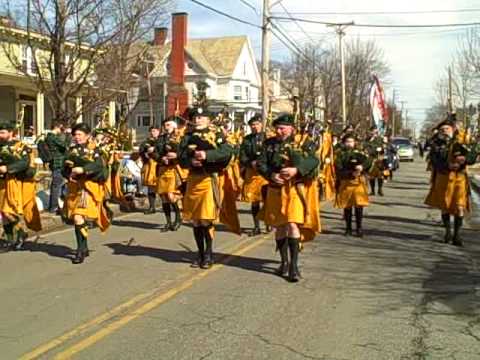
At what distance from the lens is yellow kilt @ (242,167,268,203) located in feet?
43.0

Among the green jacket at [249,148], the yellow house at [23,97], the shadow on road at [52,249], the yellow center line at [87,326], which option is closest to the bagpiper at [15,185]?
the shadow on road at [52,249]

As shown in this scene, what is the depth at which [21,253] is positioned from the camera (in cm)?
1075

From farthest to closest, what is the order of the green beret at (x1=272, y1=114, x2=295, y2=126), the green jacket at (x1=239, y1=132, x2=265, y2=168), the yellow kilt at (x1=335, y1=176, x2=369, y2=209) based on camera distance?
1. the yellow kilt at (x1=335, y1=176, x2=369, y2=209)
2. the green jacket at (x1=239, y1=132, x2=265, y2=168)
3. the green beret at (x1=272, y1=114, x2=295, y2=126)

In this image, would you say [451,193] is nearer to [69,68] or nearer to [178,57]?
[69,68]

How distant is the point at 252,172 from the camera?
1323 centimetres

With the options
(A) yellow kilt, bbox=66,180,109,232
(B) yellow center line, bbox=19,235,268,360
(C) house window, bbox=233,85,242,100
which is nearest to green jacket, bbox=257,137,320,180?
(B) yellow center line, bbox=19,235,268,360

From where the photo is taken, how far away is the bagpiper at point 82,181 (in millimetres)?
9797

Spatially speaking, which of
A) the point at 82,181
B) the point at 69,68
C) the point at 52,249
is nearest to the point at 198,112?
the point at 82,181

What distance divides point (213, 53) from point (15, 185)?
53999mm

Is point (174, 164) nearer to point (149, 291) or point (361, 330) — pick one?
point (149, 291)

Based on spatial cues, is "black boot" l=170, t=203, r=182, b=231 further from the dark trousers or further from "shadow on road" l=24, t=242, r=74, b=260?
the dark trousers

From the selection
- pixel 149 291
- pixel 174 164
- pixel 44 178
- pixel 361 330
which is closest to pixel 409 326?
pixel 361 330

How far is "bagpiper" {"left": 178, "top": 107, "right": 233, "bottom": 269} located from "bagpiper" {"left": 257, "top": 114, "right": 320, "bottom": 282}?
2.27ft

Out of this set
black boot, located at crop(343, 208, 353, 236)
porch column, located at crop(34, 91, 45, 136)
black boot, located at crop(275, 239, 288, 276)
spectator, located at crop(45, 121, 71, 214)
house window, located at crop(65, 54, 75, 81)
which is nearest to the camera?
black boot, located at crop(275, 239, 288, 276)
